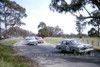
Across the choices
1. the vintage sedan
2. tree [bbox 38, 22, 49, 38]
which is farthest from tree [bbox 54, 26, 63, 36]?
the vintage sedan

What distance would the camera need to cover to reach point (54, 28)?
437ft

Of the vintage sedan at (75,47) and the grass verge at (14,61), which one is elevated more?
the vintage sedan at (75,47)

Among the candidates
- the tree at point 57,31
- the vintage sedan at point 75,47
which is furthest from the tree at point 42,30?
the vintage sedan at point 75,47

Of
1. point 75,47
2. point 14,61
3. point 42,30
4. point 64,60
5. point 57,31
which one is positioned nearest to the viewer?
point 14,61

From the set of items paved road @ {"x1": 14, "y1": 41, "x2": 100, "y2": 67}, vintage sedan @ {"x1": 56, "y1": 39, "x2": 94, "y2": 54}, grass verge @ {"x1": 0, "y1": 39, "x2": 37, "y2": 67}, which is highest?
vintage sedan @ {"x1": 56, "y1": 39, "x2": 94, "y2": 54}

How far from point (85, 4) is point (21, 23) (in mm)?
41208

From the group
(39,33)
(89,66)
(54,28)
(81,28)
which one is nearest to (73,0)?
(89,66)

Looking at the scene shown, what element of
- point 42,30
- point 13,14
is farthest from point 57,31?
point 13,14

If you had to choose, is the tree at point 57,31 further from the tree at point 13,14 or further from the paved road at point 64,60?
the paved road at point 64,60

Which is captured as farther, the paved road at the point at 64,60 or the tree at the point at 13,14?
the tree at the point at 13,14

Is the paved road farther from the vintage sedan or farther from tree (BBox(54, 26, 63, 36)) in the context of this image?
tree (BBox(54, 26, 63, 36))

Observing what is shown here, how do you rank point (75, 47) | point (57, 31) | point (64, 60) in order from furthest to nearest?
point (57, 31), point (75, 47), point (64, 60)

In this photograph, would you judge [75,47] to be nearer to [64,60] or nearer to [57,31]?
[64,60]

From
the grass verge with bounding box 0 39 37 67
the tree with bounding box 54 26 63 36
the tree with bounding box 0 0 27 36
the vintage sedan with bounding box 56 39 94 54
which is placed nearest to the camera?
the grass verge with bounding box 0 39 37 67
